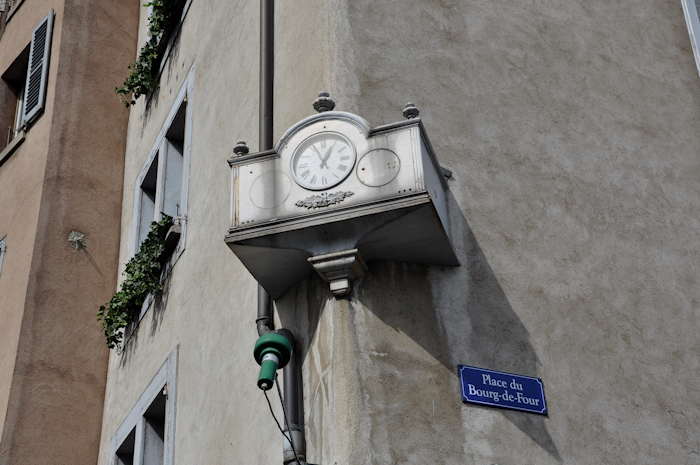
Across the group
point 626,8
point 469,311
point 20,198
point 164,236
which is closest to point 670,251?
point 469,311

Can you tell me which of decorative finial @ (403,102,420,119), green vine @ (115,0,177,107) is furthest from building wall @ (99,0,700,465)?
green vine @ (115,0,177,107)

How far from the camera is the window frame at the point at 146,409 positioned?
7875mm

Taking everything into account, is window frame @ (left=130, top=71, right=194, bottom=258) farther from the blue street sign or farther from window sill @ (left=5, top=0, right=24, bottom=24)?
window sill @ (left=5, top=0, right=24, bottom=24)

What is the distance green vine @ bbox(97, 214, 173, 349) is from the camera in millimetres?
9016

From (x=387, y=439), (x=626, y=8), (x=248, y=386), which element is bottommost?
(x=387, y=439)

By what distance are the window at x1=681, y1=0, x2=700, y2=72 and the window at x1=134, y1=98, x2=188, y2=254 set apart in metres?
3.92

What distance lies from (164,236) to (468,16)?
3007 millimetres

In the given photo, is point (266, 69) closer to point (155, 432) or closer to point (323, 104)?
point (323, 104)

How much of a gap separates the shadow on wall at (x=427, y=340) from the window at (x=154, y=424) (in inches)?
75.5

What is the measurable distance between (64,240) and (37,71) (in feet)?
8.60

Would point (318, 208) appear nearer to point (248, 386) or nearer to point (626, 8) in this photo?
point (248, 386)

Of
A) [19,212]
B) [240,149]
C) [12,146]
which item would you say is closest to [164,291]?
[240,149]

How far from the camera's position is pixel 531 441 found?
5812 millimetres

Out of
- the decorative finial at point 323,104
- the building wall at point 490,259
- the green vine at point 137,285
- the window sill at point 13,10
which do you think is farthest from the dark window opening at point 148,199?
the window sill at point 13,10
